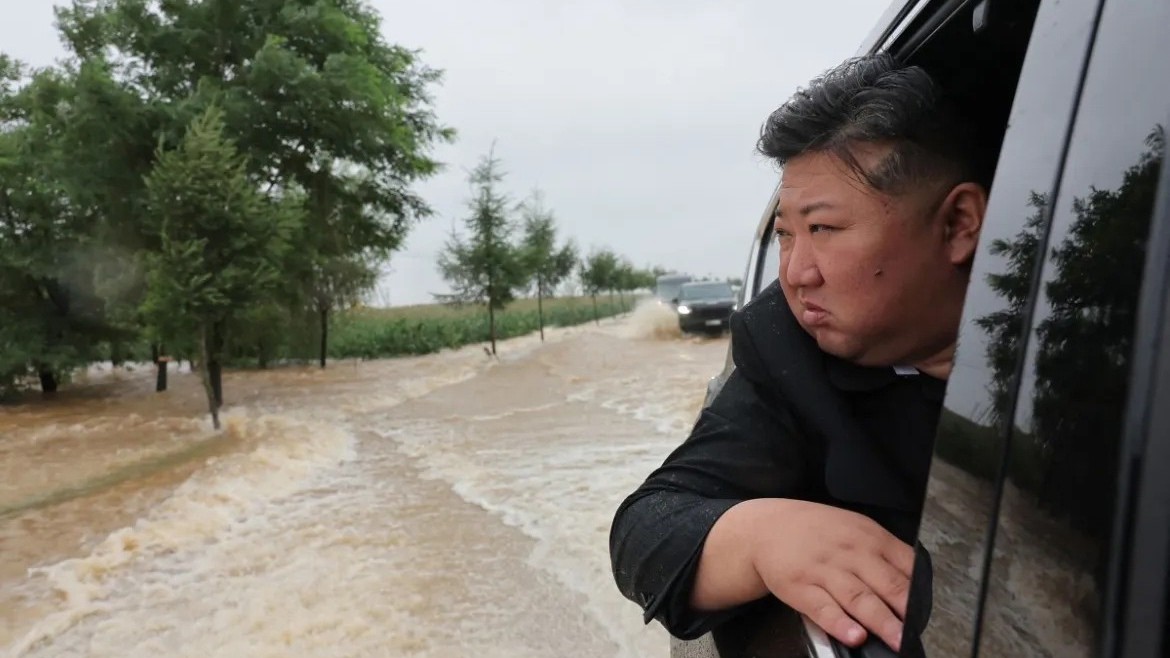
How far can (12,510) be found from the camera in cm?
775

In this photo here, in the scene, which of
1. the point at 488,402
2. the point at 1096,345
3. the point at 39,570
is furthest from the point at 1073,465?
the point at 488,402

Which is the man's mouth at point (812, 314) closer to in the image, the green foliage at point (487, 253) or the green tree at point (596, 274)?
the green foliage at point (487, 253)

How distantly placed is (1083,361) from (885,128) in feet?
1.93

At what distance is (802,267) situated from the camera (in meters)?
1.14

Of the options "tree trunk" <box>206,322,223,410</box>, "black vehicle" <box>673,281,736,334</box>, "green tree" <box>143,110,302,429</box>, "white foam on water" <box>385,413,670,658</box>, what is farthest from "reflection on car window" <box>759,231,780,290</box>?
"black vehicle" <box>673,281,736,334</box>

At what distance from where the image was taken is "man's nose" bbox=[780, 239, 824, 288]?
113 centimetres

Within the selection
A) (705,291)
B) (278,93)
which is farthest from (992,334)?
(705,291)

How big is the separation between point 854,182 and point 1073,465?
0.59m

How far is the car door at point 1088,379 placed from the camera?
1.77 ft

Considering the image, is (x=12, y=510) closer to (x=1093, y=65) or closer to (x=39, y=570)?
(x=39, y=570)

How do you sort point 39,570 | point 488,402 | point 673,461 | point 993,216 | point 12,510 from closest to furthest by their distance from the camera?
point 993,216 → point 673,461 → point 39,570 → point 12,510 → point 488,402

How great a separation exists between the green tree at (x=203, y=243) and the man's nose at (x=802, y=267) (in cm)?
1179

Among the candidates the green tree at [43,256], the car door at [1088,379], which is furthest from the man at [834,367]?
the green tree at [43,256]

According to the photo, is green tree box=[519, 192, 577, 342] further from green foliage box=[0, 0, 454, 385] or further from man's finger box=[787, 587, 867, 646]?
man's finger box=[787, 587, 867, 646]
